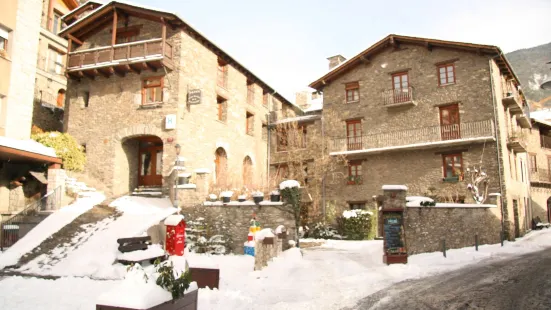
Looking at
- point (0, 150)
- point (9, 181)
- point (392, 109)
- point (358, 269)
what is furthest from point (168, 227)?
point (392, 109)

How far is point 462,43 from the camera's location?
62.0 feet

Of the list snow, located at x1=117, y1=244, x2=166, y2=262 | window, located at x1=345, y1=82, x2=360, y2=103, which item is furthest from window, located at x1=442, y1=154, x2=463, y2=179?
snow, located at x1=117, y1=244, x2=166, y2=262

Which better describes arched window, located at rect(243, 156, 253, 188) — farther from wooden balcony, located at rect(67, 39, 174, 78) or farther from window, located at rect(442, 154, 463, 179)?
window, located at rect(442, 154, 463, 179)

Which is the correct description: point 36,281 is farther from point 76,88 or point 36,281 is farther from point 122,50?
point 76,88

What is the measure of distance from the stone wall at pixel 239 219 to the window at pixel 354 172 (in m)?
9.02

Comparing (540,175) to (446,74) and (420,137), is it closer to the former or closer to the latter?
(446,74)

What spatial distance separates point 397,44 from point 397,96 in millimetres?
3044

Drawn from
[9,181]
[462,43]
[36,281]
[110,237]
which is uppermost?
[462,43]

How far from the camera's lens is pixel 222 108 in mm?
20844

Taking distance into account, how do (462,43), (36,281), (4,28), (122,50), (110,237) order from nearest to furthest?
1. (36,281)
2. (110,237)
3. (4,28)
4. (122,50)
5. (462,43)


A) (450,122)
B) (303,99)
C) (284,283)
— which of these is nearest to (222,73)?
(303,99)

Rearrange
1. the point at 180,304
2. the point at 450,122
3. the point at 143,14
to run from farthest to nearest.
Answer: the point at 450,122
the point at 143,14
the point at 180,304

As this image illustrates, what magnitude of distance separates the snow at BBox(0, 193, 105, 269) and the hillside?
64.0 m

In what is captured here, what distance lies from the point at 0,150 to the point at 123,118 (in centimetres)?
604
